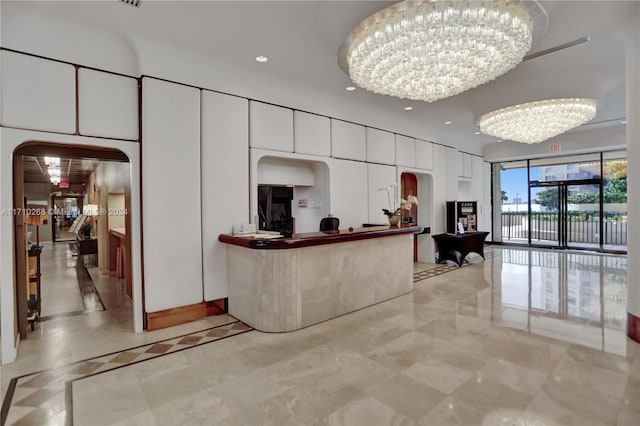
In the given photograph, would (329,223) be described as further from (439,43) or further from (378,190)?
(439,43)

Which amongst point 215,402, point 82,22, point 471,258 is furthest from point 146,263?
point 471,258

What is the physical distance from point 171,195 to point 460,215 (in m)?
7.45

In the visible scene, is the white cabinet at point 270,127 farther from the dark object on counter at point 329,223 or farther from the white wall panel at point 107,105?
the white wall panel at point 107,105

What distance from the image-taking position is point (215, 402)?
8.14ft

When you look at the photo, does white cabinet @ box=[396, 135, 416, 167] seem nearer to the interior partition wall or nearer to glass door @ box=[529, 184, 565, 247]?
the interior partition wall

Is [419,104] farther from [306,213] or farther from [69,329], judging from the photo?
[69,329]

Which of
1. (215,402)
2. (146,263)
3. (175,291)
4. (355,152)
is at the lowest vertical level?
(215,402)

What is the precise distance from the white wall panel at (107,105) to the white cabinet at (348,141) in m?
3.39

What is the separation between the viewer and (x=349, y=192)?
6.45 meters

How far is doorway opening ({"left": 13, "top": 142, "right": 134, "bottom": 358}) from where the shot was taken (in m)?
→ 3.74

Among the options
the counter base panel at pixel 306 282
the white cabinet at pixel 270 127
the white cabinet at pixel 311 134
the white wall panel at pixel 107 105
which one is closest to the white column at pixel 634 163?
the counter base panel at pixel 306 282

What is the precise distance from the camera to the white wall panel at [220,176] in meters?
4.47

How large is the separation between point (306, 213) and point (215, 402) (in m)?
4.26

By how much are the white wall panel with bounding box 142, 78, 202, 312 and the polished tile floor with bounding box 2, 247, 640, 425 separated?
618 millimetres
